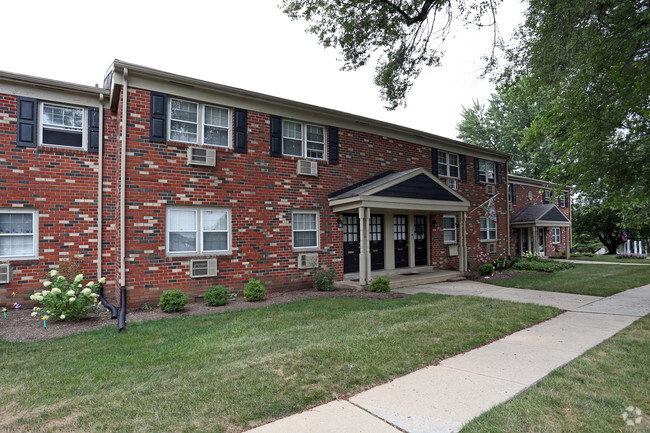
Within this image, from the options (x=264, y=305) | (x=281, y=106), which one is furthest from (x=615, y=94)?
(x=264, y=305)

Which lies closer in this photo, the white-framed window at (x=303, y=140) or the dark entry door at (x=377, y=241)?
the white-framed window at (x=303, y=140)

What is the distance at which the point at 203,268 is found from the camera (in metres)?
8.65

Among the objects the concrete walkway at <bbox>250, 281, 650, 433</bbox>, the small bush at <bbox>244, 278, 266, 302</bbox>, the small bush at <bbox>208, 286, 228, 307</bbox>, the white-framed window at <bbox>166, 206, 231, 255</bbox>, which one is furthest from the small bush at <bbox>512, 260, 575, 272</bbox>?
the small bush at <bbox>208, 286, 228, 307</bbox>

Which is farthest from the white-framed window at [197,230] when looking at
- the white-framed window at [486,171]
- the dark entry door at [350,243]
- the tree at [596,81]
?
the white-framed window at [486,171]

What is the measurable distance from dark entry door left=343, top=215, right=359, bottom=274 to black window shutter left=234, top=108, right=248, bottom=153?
13.1 feet

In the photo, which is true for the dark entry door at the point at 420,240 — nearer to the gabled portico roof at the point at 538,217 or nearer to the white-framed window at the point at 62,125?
the gabled portico roof at the point at 538,217

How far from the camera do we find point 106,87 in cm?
912

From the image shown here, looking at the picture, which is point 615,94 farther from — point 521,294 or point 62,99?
point 62,99

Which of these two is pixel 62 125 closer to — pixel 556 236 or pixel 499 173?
pixel 499 173

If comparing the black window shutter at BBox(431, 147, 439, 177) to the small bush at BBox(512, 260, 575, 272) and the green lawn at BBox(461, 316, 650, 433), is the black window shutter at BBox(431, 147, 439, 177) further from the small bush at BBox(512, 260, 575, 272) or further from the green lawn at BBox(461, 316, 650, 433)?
the green lawn at BBox(461, 316, 650, 433)

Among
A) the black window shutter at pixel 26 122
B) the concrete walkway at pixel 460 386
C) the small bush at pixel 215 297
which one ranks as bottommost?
the concrete walkway at pixel 460 386

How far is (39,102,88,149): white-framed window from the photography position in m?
8.55

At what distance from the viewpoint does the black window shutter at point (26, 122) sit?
26.8 feet

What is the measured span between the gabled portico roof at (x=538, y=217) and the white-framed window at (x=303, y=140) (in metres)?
13.8
